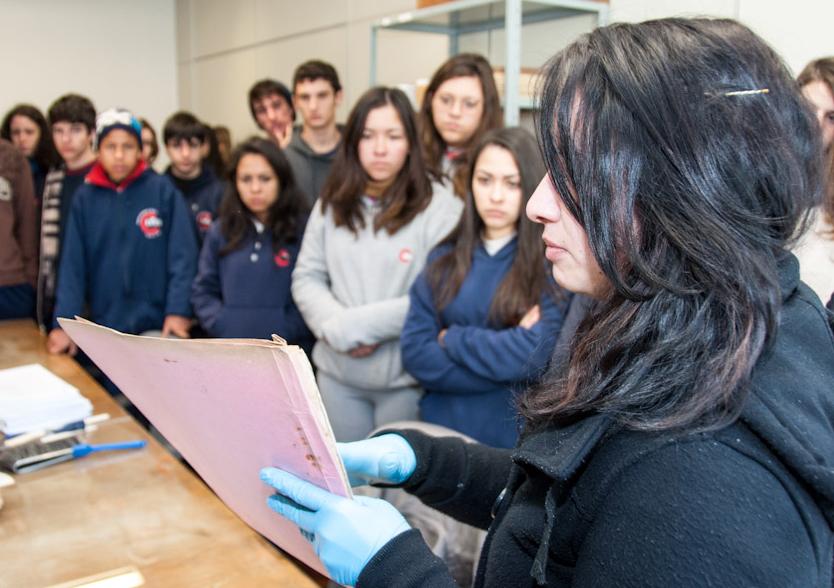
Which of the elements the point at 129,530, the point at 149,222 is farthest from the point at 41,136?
the point at 129,530

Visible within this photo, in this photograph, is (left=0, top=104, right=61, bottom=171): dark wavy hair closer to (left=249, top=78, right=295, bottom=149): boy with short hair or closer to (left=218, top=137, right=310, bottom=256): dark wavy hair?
(left=249, top=78, right=295, bottom=149): boy with short hair

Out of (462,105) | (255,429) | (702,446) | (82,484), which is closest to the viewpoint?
(702,446)

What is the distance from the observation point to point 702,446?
61cm

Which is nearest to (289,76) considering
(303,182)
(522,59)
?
(303,182)

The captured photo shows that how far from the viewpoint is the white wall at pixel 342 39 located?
6.91ft

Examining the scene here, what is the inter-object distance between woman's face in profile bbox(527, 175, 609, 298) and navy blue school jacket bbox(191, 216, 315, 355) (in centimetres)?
183

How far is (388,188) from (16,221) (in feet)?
5.99

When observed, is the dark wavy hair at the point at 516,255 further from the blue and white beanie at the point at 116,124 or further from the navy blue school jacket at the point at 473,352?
the blue and white beanie at the point at 116,124

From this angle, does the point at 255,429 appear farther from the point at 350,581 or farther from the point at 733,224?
the point at 733,224

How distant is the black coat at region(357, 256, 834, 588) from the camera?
0.57 m

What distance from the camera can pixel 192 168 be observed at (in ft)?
12.0

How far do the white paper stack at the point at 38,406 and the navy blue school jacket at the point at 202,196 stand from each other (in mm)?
1927

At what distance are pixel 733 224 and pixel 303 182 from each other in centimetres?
240

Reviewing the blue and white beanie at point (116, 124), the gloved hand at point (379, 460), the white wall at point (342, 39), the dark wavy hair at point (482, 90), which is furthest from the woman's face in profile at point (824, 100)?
the blue and white beanie at point (116, 124)
